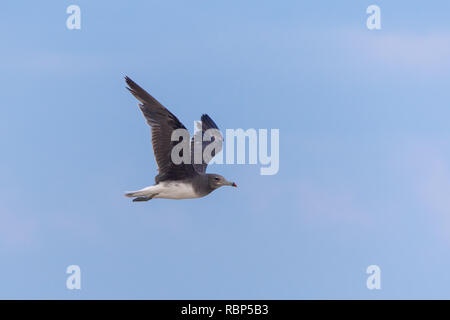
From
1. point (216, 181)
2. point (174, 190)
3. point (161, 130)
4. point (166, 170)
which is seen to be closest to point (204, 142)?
point (216, 181)

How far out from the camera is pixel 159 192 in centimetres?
2038

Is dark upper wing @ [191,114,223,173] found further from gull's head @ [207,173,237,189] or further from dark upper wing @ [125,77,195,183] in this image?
dark upper wing @ [125,77,195,183]

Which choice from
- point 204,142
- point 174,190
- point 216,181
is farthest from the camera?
point 204,142

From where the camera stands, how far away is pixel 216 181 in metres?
20.8

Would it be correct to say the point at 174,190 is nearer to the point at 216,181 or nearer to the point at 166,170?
the point at 166,170

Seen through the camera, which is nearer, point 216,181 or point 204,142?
point 216,181

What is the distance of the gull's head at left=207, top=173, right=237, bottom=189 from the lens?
20.8 m

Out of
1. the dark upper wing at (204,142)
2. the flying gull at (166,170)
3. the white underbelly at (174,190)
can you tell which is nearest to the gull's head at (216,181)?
the flying gull at (166,170)

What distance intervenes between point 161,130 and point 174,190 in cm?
152

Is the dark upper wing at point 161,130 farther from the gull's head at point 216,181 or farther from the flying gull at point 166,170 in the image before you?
the gull's head at point 216,181

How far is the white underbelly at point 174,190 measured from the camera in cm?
2036
